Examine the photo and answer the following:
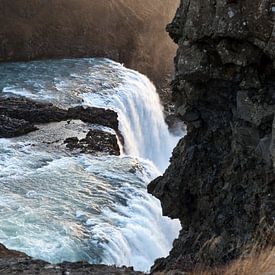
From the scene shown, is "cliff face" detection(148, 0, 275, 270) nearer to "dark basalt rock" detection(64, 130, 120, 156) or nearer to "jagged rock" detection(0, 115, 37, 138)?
"dark basalt rock" detection(64, 130, 120, 156)

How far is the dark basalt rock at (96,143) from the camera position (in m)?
19.7

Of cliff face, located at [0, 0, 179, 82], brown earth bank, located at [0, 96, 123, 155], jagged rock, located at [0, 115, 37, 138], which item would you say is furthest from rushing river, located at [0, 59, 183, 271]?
cliff face, located at [0, 0, 179, 82]

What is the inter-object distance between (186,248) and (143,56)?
28.8 m

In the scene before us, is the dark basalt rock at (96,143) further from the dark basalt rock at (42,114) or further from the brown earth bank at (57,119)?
the dark basalt rock at (42,114)

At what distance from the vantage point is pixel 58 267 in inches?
343

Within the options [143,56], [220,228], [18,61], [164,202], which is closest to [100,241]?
[164,202]

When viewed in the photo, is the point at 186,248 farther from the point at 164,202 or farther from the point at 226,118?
the point at 226,118

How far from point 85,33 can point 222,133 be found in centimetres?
2933

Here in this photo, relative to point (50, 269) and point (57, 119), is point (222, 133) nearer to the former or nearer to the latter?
point (50, 269)

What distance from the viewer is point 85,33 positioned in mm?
37906

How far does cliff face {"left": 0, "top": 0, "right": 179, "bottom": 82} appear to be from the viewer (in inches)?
1392

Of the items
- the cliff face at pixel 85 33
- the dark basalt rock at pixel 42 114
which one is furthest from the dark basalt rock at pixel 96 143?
the cliff face at pixel 85 33

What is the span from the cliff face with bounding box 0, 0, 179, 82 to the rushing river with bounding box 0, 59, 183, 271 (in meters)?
10.9

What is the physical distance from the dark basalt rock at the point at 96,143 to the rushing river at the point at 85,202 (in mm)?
578
